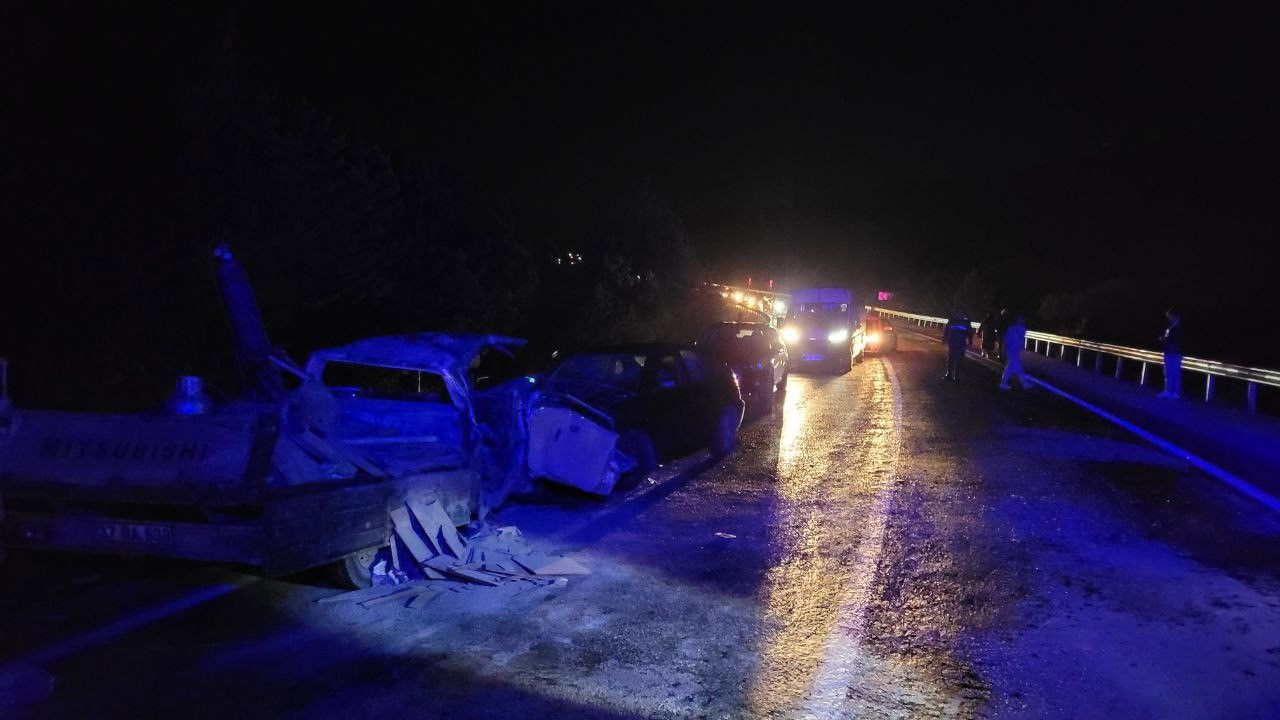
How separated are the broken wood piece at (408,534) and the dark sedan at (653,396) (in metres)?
2.72

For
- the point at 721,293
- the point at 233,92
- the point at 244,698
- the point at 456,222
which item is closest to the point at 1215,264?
the point at 721,293

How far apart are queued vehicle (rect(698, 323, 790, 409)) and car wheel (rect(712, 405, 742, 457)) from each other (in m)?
2.91

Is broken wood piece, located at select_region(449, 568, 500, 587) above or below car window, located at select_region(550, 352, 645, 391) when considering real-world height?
below

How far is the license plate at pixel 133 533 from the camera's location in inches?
207

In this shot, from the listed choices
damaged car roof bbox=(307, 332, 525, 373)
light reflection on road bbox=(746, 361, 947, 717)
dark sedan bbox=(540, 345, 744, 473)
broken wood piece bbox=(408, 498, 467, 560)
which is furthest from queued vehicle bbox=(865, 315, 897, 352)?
broken wood piece bbox=(408, 498, 467, 560)

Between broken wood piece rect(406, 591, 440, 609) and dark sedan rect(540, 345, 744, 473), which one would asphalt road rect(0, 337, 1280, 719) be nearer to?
broken wood piece rect(406, 591, 440, 609)

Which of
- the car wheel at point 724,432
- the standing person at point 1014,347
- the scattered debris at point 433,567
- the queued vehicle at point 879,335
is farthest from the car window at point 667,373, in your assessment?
the queued vehicle at point 879,335

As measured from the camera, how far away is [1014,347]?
1983 centimetres

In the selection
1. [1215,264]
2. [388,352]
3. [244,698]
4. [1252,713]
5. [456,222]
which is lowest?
[244,698]

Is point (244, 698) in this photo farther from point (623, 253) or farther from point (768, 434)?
point (623, 253)

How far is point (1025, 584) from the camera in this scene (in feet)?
20.3

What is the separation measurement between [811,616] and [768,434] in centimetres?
812

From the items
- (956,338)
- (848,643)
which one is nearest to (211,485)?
(848,643)

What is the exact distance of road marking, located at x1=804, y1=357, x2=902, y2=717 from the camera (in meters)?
4.33
